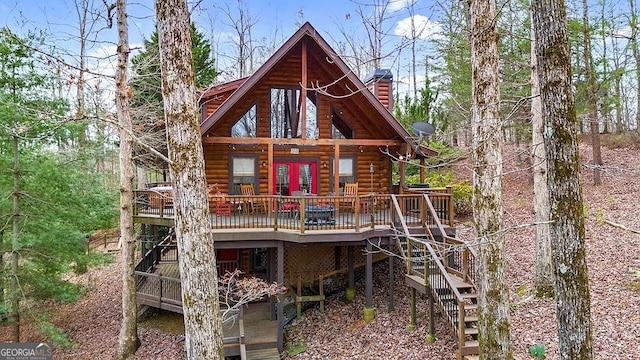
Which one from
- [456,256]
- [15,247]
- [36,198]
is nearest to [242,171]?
[36,198]

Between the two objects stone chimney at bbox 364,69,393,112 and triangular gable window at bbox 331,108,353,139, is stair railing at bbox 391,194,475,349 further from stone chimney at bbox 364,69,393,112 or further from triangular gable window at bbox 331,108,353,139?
stone chimney at bbox 364,69,393,112

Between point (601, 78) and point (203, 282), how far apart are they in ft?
57.2

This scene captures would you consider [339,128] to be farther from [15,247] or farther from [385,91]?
[15,247]

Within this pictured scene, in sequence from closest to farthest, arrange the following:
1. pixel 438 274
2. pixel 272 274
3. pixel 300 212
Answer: pixel 438 274 → pixel 300 212 → pixel 272 274

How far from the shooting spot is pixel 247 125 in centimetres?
1298

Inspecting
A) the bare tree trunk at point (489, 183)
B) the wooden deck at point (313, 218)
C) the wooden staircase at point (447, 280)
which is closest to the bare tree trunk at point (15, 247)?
the wooden deck at point (313, 218)

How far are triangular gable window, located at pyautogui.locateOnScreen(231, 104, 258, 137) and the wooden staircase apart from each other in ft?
18.0

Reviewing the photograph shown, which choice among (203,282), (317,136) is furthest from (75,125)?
(203,282)

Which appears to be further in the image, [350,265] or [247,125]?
[247,125]

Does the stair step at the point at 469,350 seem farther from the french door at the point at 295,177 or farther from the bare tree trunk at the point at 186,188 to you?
the french door at the point at 295,177

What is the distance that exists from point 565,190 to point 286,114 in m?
10.6

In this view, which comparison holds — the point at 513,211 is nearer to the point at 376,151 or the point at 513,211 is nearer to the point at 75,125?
the point at 376,151

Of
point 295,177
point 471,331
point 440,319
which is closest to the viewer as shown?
point 471,331

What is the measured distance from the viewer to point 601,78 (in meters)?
15.6
